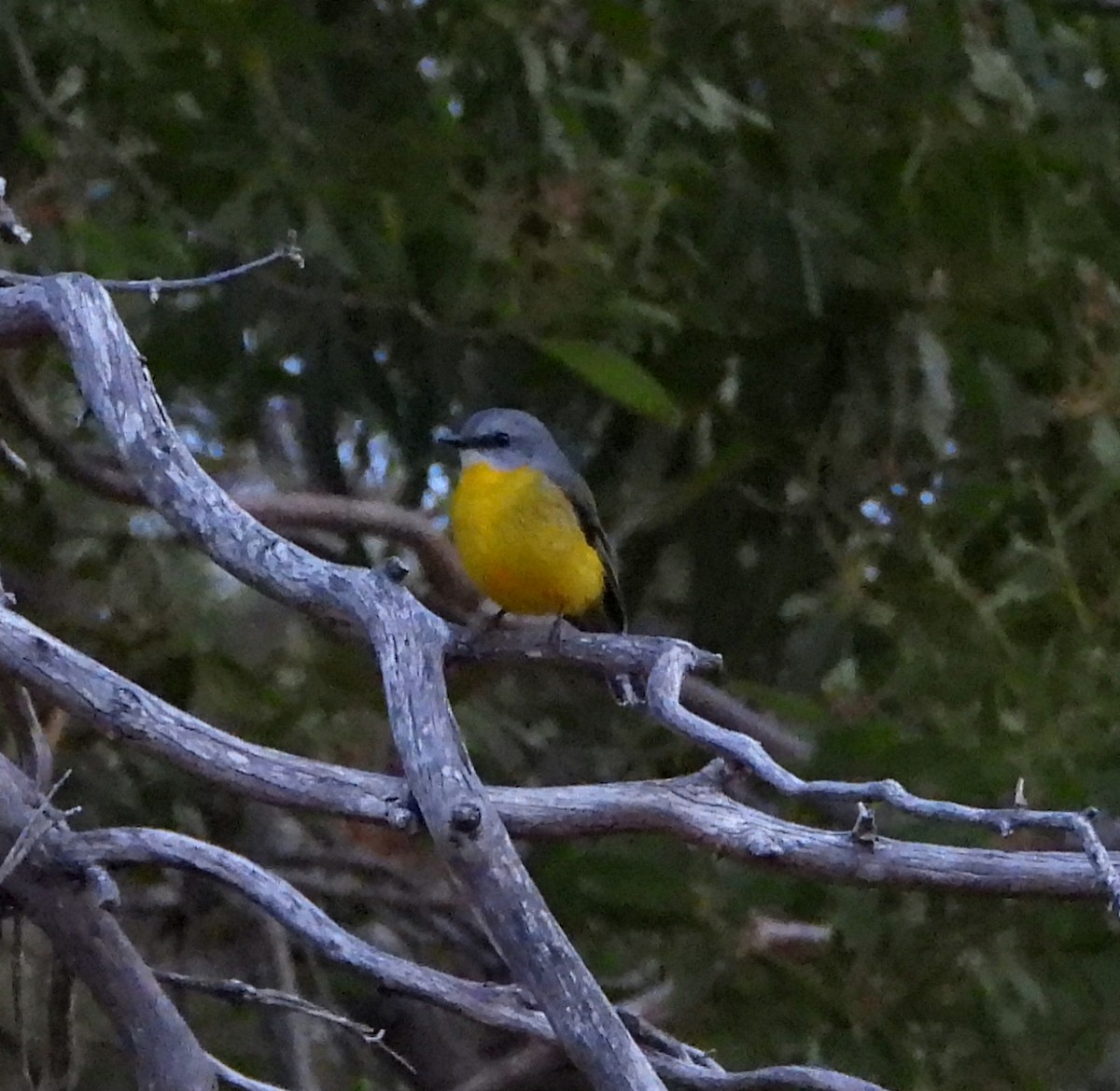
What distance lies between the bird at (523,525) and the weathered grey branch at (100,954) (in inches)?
61.5

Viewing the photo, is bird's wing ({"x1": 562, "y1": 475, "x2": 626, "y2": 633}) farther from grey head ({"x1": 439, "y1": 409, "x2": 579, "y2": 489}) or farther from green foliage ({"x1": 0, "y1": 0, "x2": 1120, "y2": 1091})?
green foliage ({"x1": 0, "y1": 0, "x2": 1120, "y2": 1091})

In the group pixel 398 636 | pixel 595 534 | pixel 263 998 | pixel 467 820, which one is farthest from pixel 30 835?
pixel 595 534

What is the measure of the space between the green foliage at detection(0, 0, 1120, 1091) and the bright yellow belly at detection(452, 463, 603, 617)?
0.28 m

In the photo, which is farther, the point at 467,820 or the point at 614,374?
the point at 614,374

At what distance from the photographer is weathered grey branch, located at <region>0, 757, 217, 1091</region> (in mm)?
2254

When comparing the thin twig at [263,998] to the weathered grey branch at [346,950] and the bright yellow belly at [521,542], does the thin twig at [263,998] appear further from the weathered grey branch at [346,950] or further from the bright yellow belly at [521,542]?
the bright yellow belly at [521,542]

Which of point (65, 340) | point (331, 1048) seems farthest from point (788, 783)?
point (331, 1048)

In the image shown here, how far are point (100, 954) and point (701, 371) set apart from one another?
204 cm

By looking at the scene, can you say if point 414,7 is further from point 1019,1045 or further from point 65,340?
point 1019,1045

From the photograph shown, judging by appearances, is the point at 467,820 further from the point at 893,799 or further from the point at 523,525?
the point at 523,525

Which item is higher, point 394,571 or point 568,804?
point 394,571

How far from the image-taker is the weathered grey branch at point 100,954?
7.39ft

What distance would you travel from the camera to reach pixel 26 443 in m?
3.91

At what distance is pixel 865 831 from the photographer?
195cm
